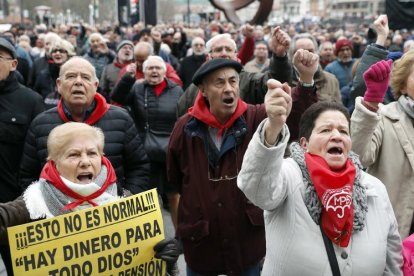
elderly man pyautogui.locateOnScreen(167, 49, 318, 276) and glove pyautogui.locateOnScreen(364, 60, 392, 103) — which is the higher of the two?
glove pyautogui.locateOnScreen(364, 60, 392, 103)

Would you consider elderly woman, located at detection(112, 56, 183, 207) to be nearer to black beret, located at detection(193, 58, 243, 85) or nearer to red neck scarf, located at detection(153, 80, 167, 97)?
red neck scarf, located at detection(153, 80, 167, 97)

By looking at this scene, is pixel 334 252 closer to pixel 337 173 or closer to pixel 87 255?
pixel 337 173

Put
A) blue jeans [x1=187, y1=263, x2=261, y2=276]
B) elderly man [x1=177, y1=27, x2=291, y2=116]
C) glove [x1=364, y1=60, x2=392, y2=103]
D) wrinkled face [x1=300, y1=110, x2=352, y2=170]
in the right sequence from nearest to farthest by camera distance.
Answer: wrinkled face [x1=300, y1=110, x2=352, y2=170] < glove [x1=364, y1=60, x2=392, y2=103] < blue jeans [x1=187, y1=263, x2=261, y2=276] < elderly man [x1=177, y1=27, x2=291, y2=116]

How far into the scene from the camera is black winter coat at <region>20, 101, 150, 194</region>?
159 inches

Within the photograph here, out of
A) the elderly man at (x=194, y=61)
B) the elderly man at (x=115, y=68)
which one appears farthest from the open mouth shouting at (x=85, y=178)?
the elderly man at (x=194, y=61)

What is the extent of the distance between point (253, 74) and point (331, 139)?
2244 mm

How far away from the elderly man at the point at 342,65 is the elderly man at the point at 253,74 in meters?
3.51

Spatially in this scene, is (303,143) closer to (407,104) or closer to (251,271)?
(407,104)

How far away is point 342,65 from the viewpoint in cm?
878

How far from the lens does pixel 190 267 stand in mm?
4078

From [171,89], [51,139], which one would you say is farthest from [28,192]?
[171,89]

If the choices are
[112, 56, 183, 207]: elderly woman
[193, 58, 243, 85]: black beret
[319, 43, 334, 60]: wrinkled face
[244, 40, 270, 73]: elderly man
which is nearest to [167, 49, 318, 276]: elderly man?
[193, 58, 243, 85]: black beret

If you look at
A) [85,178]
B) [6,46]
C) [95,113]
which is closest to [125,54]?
[6,46]

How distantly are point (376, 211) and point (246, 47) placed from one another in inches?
178
